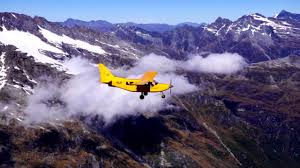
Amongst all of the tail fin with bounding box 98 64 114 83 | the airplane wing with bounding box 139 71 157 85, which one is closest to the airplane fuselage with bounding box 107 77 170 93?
the airplane wing with bounding box 139 71 157 85

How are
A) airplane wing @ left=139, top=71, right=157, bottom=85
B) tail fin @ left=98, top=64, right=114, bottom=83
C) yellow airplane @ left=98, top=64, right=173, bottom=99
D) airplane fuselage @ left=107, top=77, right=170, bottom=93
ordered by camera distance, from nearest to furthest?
airplane wing @ left=139, top=71, right=157, bottom=85, yellow airplane @ left=98, top=64, right=173, bottom=99, airplane fuselage @ left=107, top=77, right=170, bottom=93, tail fin @ left=98, top=64, right=114, bottom=83

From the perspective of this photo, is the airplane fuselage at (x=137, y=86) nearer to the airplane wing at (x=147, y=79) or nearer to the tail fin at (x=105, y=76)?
the airplane wing at (x=147, y=79)

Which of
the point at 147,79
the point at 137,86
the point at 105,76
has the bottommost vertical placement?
the point at 137,86

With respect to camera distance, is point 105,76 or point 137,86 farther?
point 105,76

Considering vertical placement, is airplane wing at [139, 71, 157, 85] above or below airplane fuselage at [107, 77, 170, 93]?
above

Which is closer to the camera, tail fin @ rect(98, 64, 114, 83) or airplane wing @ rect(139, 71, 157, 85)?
airplane wing @ rect(139, 71, 157, 85)

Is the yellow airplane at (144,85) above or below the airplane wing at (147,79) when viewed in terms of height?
below

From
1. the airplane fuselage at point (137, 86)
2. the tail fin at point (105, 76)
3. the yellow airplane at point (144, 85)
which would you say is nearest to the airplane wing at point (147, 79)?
the yellow airplane at point (144, 85)

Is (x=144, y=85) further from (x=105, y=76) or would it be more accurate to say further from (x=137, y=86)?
(x=105, y=76)

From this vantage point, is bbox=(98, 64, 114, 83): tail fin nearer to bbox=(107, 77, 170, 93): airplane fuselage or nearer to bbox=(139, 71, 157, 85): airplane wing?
bbox=(107, 77, 170, 93): airplane fuselage

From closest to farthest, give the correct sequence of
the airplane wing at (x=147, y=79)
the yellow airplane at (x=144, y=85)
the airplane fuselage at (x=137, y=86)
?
the airplane wing at (x=147, y=79)
the yellow airplane at (x=144, y=85)
the airplane fuselage at (x=137, y=86)

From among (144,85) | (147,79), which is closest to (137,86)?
(144,85)

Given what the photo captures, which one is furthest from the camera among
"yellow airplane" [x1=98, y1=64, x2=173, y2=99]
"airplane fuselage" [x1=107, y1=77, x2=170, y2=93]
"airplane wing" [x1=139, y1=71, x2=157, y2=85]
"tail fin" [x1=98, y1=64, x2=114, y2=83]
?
"tail fin" [x1=98, y1=64, x2=114, y2=83]
